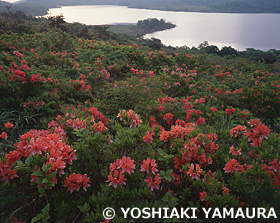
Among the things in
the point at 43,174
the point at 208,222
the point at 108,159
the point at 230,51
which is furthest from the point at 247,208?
the point at 230,51

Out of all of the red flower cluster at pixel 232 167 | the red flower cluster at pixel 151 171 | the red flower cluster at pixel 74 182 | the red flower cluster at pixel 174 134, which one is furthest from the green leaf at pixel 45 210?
the red flower cluster at pixel 232 167

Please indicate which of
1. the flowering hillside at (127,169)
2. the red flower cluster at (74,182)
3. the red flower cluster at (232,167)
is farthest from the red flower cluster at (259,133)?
the red flower cluster at (74,182)

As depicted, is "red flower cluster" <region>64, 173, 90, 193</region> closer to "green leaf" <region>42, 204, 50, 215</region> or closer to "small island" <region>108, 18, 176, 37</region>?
"green leaf" <region>42, 204, 50, 215</region>

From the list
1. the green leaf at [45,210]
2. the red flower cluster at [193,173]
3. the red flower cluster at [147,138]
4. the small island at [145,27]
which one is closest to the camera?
the green leaf at [45,210]

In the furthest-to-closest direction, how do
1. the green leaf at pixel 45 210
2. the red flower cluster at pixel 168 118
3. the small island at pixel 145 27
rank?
1. the small island at pixel 145 27
2. the red flower cluster at pixel 168 118
3. the green leaf at pixel 45 210

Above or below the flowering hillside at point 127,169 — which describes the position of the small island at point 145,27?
above

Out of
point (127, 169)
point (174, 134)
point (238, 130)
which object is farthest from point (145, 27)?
point (127, 169)

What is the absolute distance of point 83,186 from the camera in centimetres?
151

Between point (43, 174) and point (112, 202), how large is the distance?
0.55 meters

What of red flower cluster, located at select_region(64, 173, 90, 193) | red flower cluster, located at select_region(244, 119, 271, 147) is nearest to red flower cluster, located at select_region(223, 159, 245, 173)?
red flower cluster, located at select_region(244, 119, 271, 147)

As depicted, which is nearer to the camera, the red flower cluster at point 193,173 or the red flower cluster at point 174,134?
the red flower cluster at point 193,173

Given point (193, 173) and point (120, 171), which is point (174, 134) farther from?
point (120, 171)

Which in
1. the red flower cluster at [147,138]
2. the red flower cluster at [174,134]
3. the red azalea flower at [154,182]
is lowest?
the red azalea flower at [154,182]

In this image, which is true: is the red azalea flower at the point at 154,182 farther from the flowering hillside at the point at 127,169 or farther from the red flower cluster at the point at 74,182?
the red flower cluster at the point at 74,182
